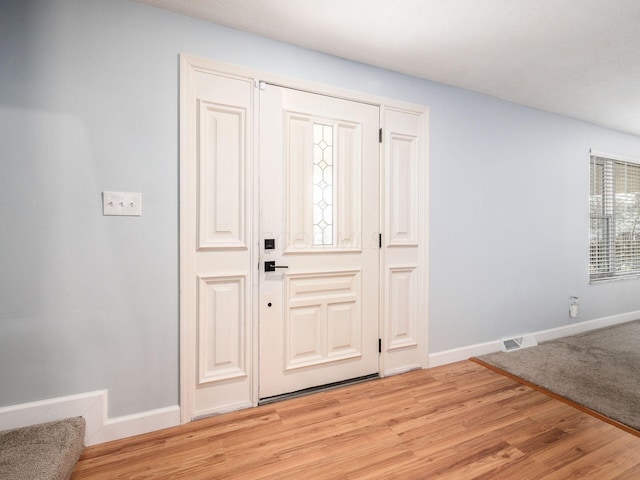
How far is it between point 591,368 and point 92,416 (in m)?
3.75

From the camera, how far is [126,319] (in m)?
1.79

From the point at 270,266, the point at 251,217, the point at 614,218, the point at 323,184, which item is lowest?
the point at 270,266

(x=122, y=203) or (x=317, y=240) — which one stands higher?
(x=122, y=203)

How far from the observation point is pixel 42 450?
1.42 m

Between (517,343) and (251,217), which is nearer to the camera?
(251,217)

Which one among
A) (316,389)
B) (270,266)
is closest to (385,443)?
(316,389)

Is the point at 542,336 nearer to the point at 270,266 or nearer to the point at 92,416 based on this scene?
the point at 270,266

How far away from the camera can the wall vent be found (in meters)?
3.12

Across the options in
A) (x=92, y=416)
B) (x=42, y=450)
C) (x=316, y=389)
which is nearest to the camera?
(x=42, y=450)

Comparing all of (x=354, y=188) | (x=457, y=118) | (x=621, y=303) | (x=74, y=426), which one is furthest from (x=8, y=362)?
(x=621, y=303)

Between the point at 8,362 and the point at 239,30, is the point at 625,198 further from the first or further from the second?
the point at 8,362

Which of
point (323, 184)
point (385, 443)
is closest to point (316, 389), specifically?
point (385, 443)

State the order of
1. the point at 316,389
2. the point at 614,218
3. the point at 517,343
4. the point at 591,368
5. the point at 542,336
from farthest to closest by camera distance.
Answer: the point at 614,218, the point at 542,336, the point at 517,343, the point at 591,368, the point at 316,389

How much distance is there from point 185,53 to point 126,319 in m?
1.64
